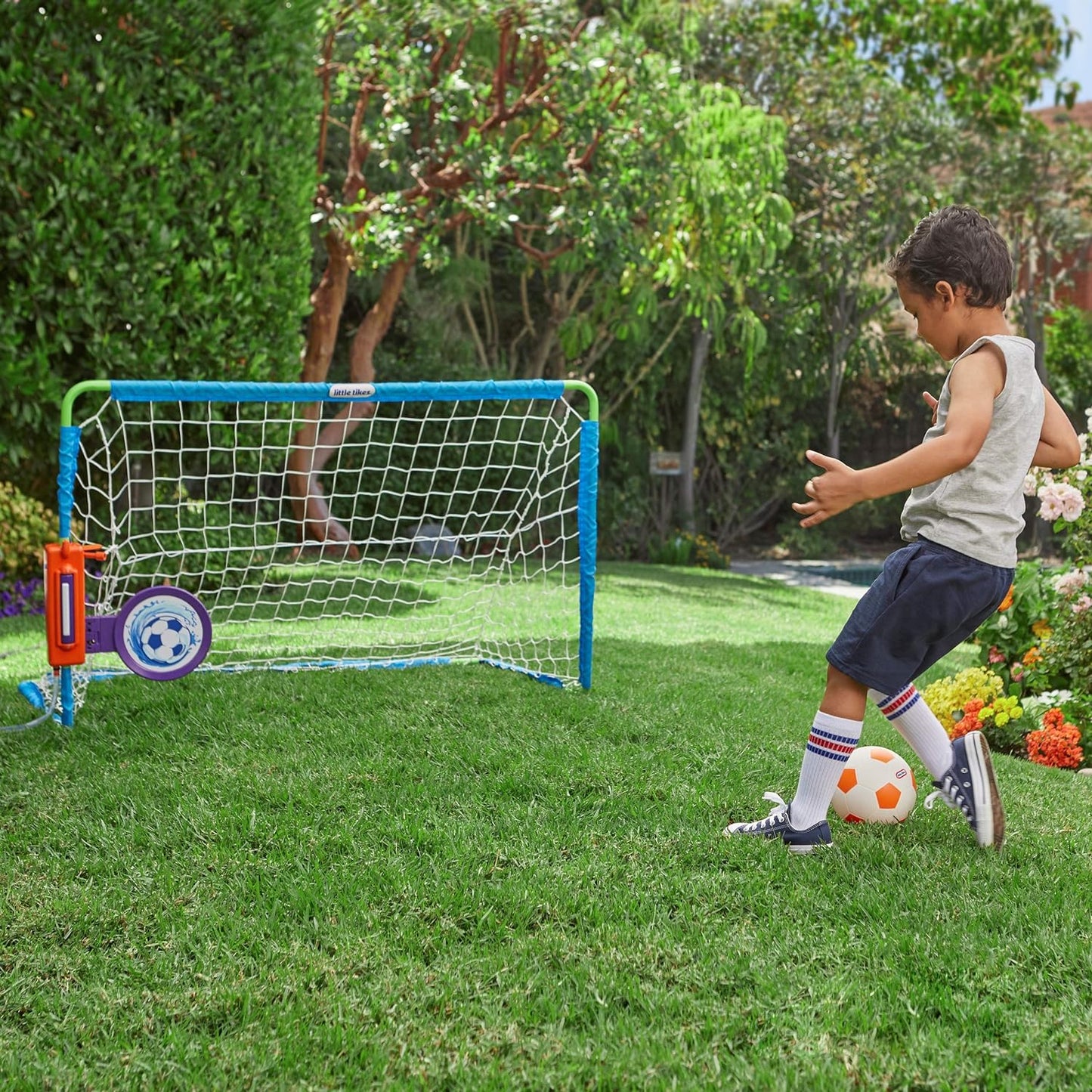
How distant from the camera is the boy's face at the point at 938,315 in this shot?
9.49ft

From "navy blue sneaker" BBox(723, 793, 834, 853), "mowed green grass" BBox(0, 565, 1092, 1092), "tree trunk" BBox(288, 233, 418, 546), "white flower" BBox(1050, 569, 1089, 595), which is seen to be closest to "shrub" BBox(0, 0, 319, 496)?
"tree trunk" BBox(288, 233, 418, 546)

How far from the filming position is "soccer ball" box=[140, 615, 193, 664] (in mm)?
4137

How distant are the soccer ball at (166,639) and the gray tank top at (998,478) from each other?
2.66 metres

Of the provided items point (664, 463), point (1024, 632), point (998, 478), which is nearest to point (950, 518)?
point (998, 478)

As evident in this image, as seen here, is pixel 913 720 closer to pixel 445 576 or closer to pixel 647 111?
pixel 445 576

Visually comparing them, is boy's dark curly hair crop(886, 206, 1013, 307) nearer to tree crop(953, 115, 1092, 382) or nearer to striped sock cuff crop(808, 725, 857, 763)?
striped sock cuff crop(808, 725, 857, 763)

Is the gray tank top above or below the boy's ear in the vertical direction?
below

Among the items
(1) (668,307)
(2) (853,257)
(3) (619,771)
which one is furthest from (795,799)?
(2) (853,257)

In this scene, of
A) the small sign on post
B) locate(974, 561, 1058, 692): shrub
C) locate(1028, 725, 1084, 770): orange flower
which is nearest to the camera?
locate(1028, 725, 1084, 770): orange flower

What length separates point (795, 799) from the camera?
297cm

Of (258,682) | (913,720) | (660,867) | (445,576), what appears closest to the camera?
(660,867)

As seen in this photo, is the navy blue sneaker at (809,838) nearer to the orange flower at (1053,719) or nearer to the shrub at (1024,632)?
the orange flower at (1053,719)

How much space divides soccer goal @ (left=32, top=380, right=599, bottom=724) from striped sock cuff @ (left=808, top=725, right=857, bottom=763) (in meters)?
1.86

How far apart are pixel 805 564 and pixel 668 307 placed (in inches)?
140
